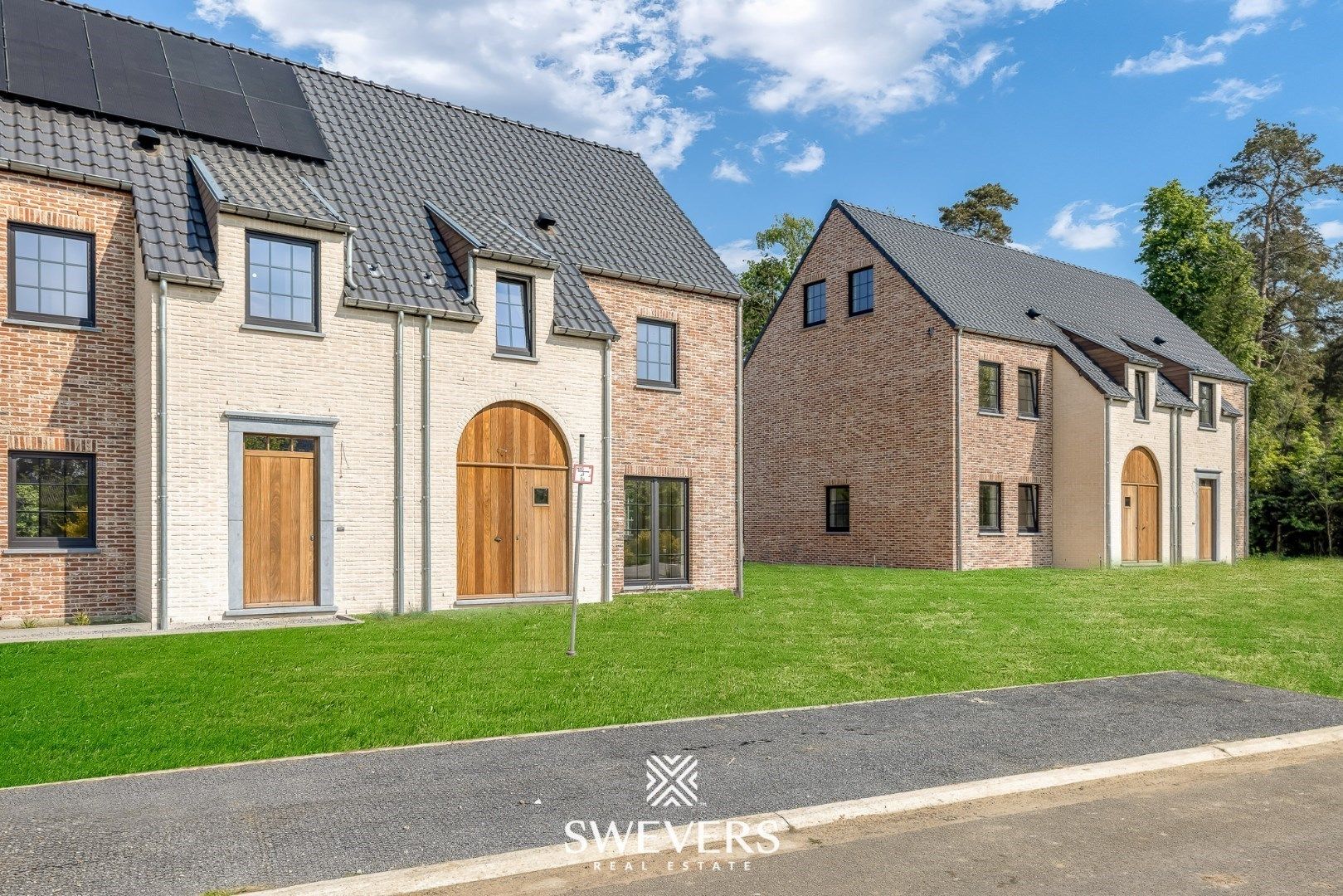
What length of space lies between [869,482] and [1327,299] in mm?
38483

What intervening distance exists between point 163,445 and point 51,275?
286 cm

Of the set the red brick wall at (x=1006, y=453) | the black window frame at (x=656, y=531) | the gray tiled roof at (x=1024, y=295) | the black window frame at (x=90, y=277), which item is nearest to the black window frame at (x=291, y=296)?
the black window frame at (x=90, y=277)

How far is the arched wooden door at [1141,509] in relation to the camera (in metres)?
27.3

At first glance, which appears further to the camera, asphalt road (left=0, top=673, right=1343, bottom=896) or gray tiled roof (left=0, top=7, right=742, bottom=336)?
gray tiled roof (left=0, top=7, right=742, bottom=336)

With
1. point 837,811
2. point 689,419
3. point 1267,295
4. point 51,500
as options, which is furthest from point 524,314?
point 1267,295

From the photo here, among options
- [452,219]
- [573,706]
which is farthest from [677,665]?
[452,219]

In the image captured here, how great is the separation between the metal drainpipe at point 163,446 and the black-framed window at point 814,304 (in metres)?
18.7

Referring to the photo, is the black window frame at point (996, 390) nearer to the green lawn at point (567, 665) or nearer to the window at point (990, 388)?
the window at point (990, 388)

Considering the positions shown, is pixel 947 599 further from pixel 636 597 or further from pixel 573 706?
pixel 573 706

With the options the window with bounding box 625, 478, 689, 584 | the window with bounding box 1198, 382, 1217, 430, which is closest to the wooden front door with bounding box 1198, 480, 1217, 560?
the window with bounding box 1198, 382, 1217, 430

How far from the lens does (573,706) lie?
322 inches

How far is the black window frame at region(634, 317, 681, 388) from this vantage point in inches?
709

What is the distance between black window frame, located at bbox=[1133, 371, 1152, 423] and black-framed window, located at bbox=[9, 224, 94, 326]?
81.9ft

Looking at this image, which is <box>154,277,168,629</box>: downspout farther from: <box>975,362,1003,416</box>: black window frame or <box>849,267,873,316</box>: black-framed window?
<box>975,362,1003,416</box>: black window frame
